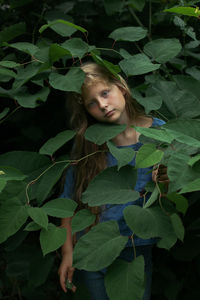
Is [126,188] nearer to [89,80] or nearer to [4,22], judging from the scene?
[89,80]

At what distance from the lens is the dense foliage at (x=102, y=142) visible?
0.75 m

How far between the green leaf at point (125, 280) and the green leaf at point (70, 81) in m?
0.41

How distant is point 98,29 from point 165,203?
1031 millimetres

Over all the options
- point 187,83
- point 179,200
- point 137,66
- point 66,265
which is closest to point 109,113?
point 137,66

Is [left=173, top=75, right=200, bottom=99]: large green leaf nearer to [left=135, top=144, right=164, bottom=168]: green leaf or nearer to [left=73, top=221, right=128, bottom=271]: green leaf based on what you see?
[left=135, top=144, right=164, bottom=168]: green leaf

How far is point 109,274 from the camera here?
2.57ft

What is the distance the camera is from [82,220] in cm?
82

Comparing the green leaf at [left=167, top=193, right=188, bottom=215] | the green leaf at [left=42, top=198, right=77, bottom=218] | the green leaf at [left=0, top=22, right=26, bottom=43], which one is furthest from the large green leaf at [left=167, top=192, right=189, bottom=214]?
the green leaf at [left=0, top=22, right=26, bottom=43]

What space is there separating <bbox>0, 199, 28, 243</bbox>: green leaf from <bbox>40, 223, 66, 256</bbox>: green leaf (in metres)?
0.06

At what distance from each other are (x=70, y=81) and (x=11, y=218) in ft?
1.15

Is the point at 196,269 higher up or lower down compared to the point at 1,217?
lower down

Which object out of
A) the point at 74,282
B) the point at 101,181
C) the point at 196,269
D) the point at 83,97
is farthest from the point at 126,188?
the point at 196,269

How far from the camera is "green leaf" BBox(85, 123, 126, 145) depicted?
35.3 inches

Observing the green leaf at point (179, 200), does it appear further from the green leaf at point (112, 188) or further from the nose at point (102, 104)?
the nose at point (102, 104)
